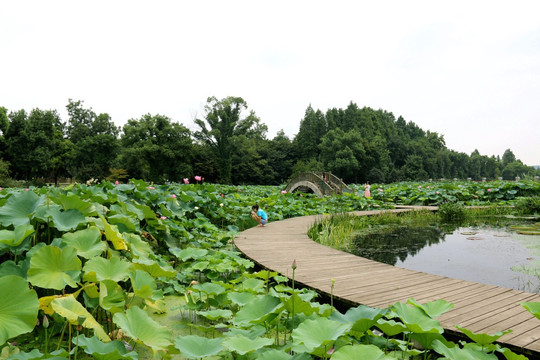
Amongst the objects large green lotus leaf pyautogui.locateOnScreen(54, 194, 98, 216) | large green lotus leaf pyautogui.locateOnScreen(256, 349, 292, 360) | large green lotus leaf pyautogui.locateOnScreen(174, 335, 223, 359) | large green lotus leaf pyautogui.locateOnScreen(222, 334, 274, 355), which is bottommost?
large green lotus leaf pyautogui.locateOnScreen(256, 349, 292, 360)

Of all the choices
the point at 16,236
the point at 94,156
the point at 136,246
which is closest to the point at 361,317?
the point at 136,246

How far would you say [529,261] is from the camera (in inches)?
180

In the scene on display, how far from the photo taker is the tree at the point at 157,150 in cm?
3158

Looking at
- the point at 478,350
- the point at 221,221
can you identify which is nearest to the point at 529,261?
the point at 478,350

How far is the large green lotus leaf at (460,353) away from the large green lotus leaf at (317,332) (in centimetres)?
37

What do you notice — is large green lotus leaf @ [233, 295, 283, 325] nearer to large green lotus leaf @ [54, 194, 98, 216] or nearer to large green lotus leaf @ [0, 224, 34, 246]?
large green lotus leaf @ [0, 224, 34, 246]

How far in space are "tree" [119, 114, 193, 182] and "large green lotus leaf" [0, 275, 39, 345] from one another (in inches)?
1224

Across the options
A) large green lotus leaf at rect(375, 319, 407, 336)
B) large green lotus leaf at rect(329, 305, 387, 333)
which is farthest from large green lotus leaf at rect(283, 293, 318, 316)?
large green lotus leaf at rect(375, 319, 407, 336)

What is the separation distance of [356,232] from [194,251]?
15.9ft

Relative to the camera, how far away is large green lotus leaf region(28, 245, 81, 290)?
1601 mm

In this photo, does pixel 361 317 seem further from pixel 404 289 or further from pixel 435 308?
pixel 404 289

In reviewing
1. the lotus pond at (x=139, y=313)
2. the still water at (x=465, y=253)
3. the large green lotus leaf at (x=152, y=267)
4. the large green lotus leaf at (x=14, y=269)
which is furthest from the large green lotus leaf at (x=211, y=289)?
the still water at (x=465, y=253)

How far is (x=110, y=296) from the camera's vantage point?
5.79 feet

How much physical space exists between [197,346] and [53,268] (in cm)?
83
